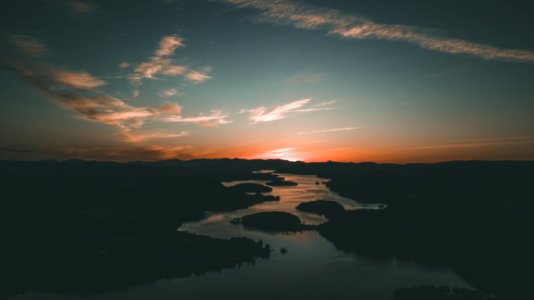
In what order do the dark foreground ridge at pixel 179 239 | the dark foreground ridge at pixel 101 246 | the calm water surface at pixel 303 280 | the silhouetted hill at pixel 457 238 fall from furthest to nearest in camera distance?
1. the silhouetted hill at pixel 457 238
2. the dark foreground ridge at pixel 179 239
3. the dark foreground ridge at pixel 101 246
4. the calm water surface at pixel 303 280

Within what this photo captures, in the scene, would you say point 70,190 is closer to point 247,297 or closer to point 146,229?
point 146,229

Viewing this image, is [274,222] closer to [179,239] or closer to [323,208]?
[323,208]

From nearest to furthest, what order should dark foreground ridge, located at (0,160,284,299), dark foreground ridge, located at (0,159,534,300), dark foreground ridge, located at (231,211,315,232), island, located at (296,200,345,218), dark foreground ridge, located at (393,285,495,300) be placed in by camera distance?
dark foreground ridge, located at (393,285,495,300) → dark foreground ridge, located at (0,160,284,299) → dark foreground ridge, located at (0,159,534,300) → dark foreground ridge, located at (231,211,315,232) → island, located at (296,200,345,218)

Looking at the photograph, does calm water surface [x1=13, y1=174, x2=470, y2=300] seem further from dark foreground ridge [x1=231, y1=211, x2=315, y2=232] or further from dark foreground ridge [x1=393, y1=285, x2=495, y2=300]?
dark foreground ridge [x1=231, y1=211, x2=315, y2=232]

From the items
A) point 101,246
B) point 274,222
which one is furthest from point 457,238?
point 101,246

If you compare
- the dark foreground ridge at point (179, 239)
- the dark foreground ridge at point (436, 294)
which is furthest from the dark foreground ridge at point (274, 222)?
the dark foreground ridge at point (436, 294)

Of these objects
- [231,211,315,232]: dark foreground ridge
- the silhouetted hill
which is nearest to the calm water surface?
the silhouetted hill

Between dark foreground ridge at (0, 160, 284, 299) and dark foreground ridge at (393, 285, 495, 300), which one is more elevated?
dark foreground ridge at (0, 160, 284, 299)

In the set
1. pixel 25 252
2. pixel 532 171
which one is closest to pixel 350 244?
pixel 25 252

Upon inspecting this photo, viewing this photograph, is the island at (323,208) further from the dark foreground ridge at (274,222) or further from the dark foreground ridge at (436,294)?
the dark foreground ridge at (436,294)

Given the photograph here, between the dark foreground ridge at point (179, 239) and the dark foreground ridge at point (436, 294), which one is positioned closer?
the dark foreground ridge at point (436, 294)

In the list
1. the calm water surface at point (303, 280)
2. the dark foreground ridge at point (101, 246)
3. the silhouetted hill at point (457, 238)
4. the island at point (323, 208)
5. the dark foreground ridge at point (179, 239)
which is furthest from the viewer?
the island at point (323, 208)
